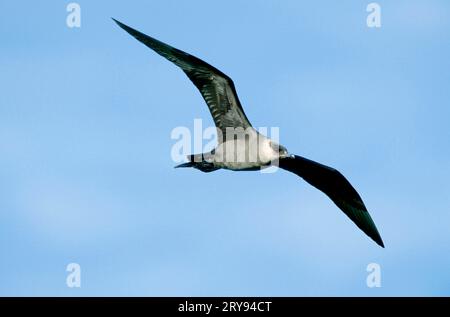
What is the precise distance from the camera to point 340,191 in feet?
63.6

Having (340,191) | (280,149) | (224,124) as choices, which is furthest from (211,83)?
(340,191)

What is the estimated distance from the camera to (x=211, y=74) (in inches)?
640

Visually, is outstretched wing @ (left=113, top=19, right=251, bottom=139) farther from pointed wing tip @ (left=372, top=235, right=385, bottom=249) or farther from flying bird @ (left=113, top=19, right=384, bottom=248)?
pointed wing tip @ (left=372, top=235, right=385, bottom=249)

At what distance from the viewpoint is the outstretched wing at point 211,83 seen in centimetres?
1612

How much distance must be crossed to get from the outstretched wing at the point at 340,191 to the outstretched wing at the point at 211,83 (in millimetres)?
2316

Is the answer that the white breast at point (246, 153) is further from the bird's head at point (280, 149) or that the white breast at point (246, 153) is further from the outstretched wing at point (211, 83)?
the outstretched wing at point (211, 83)

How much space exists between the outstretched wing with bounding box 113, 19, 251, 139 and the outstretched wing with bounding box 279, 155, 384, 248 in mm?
2316

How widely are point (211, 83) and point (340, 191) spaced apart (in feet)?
14.6

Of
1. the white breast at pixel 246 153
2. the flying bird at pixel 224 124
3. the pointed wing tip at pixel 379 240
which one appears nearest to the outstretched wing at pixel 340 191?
the pointed wing tip at pixel 379 240

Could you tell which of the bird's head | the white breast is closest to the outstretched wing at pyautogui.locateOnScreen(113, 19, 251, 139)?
the white breast

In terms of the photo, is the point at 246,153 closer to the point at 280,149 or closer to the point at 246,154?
the point at 246,154
